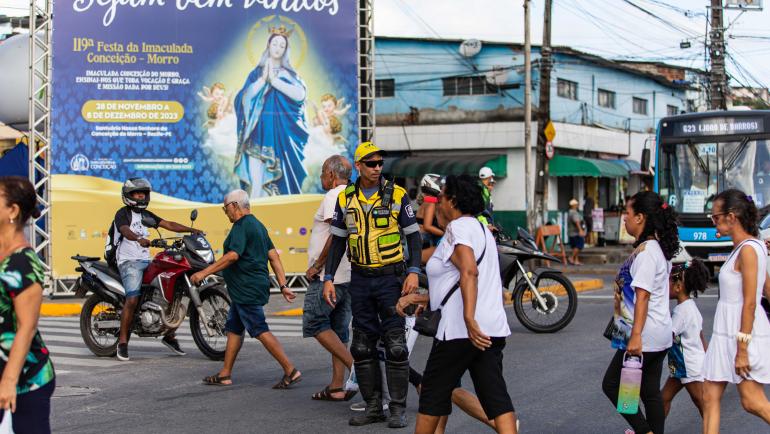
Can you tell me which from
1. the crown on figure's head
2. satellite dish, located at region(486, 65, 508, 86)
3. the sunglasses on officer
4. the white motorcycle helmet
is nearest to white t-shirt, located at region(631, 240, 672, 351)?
the sunglasses on officer

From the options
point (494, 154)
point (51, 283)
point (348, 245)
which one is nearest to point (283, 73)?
point (51, 283)

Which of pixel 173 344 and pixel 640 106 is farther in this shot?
pixel 640 106

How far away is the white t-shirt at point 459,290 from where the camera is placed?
18.6ft

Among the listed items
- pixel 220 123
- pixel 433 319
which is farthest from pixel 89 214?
pixel 433 319

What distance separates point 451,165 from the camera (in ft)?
112

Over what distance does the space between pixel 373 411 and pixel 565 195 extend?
97.4 feet

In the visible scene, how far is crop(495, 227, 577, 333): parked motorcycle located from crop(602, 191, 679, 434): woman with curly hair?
17.9ft

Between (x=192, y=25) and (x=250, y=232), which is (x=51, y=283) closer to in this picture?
(x=192, y=25)

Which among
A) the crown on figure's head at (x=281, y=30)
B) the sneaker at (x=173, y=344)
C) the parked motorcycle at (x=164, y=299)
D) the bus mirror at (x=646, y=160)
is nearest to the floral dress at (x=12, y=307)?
the parked motorcycle at (x=164, y=299)

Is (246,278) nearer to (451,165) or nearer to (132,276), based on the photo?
(132,276)

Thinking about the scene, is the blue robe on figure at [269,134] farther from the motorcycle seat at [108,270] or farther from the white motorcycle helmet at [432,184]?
the white motorcycle helmet at [432,184]

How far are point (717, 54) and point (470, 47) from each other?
9.90 metres

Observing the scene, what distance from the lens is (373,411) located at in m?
7.47

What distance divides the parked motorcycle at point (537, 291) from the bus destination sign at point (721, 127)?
9628mm
